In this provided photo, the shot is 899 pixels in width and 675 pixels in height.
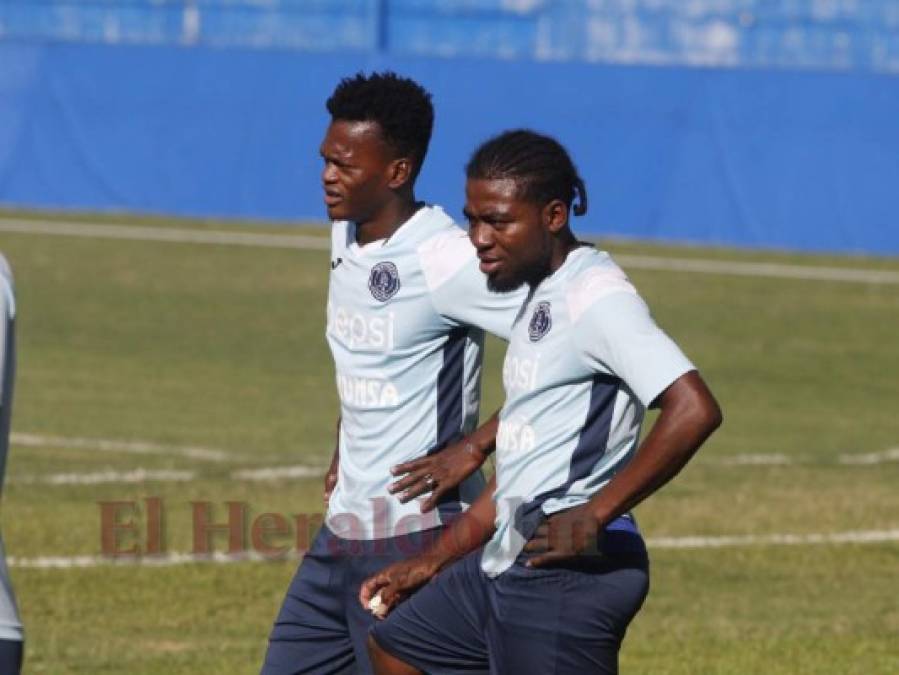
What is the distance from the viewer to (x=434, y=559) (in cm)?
610

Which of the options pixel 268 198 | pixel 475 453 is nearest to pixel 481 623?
pixel 475 453

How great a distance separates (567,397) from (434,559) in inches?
27.2

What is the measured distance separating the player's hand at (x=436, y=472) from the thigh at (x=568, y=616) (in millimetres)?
664

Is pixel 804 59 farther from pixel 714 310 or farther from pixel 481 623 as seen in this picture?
pixel 481 623

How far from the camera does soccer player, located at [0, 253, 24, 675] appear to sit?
185 inches

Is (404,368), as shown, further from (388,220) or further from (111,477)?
(111,477)

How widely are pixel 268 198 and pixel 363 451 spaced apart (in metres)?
21.4

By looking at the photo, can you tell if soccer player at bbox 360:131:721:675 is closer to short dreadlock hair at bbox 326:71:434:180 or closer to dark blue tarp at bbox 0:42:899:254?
short dreadlock hair at bbox 326:71:434:180

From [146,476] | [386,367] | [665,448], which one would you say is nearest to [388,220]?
[386,367]

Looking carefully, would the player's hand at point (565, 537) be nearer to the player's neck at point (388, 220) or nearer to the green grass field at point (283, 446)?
the player's neck at point (388, 220)

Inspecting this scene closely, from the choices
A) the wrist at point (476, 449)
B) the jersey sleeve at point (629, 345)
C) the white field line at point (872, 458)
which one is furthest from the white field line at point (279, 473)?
the jersey sleeve at point (629, 345)

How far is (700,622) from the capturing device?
404 inches

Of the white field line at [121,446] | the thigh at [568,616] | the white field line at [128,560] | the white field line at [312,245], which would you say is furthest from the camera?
the white field line at [312,245]

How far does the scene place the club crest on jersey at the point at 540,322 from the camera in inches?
225
